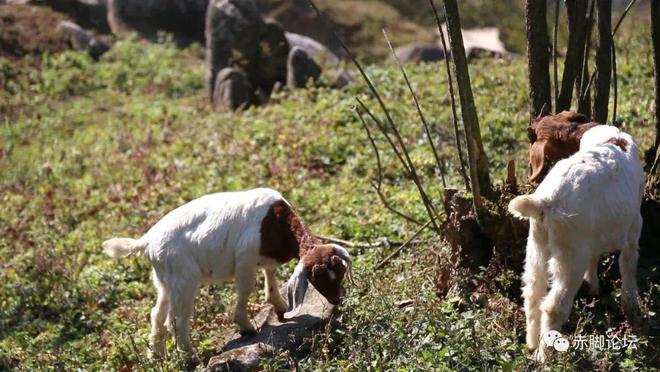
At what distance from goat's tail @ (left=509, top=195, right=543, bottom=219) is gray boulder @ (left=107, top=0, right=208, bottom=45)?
62.1 feet

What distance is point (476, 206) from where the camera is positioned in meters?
6.30

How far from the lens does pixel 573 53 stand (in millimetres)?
6750

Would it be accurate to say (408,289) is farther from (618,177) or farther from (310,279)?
(618,177)

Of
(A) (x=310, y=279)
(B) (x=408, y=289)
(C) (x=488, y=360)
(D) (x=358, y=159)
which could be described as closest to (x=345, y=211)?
(D) (x=358, y=159)

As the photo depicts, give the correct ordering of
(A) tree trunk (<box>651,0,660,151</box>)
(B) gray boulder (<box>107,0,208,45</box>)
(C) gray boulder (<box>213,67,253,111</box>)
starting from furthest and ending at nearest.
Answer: (B) gray boulder (<box>107,0,208,45</box>)
(C) gray boulder (<box>213,67,253,111</box>)
(A) tree trunk (<box>651,0,660,151</box>)

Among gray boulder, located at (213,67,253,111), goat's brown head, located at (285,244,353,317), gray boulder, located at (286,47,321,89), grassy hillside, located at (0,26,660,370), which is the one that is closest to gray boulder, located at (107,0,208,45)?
grassy hillside, located at (0,26,660,370)

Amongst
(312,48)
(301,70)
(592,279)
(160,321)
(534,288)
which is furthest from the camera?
(312,48)

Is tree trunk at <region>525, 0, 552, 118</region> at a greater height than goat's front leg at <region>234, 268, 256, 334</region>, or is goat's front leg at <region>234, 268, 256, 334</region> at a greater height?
tree trunk at <region>525, 0, 552, 118</region>

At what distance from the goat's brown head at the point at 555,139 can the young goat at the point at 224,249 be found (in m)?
1.52

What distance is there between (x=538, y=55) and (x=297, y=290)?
2.59m

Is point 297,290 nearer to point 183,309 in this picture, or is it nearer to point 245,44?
point 183,309

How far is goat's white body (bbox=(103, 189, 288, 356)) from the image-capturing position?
6316 millimetres

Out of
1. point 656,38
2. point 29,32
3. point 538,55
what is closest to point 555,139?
point 538,55

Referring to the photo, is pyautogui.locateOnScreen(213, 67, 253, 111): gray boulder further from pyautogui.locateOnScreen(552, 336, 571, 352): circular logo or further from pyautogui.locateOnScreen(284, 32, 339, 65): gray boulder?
pyautogui.locateOnScreen(552, 336, 571, 352): circular logo
